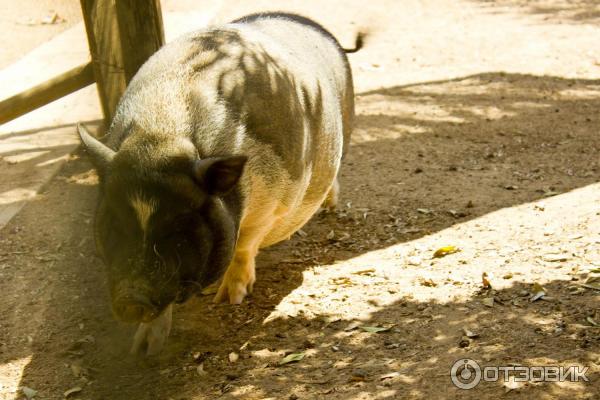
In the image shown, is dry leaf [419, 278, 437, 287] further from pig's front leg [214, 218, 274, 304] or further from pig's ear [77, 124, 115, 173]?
pig's ear [77, 124, 115, 173]

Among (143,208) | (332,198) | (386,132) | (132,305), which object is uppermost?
(143,208)

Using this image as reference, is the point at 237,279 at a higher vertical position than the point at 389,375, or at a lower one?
lower

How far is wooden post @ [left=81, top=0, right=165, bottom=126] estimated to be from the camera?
587cm

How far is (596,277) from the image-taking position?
4641mm

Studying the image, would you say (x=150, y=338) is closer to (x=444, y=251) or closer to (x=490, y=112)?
(x=444, y=251)

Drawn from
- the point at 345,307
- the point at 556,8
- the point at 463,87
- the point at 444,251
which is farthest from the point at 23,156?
the point at 556,8

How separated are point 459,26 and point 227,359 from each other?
25.7ft

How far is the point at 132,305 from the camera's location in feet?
12.3

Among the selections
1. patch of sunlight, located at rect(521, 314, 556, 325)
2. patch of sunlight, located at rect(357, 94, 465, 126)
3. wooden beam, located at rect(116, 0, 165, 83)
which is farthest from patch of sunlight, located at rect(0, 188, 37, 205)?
patch of sunlight, located at rect(521, 314, 556, 325)

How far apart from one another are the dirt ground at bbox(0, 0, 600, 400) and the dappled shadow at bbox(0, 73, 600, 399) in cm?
1

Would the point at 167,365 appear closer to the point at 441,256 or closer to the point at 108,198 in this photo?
the point at 108,198

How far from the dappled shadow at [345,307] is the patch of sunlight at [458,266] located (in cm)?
3

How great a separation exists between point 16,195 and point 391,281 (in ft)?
9.43

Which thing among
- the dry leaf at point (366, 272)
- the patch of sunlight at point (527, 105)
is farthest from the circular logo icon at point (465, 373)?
the patch of sunlight at point (527, 105)
